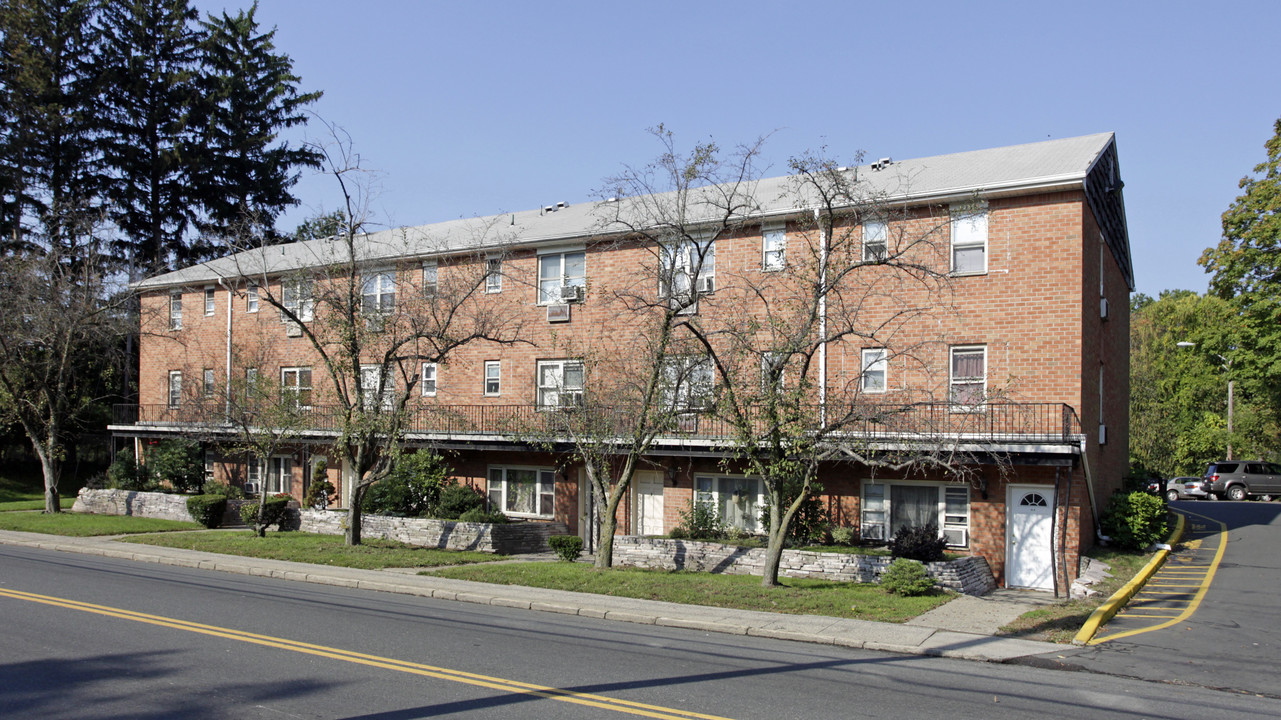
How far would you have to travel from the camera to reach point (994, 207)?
19719mm

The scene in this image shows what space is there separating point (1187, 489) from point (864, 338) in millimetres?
30126

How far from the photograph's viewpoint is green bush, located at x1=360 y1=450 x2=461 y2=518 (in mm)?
25547

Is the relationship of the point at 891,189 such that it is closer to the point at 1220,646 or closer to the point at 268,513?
the point at 1220,646

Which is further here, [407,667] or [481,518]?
[481,518]

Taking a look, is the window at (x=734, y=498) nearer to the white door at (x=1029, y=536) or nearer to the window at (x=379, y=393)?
the white door at (x=1029, y=536)

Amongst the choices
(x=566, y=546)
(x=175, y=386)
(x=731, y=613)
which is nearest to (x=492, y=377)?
(x=566, y=546)

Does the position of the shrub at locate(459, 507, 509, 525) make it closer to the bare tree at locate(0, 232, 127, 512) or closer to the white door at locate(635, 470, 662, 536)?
the white door at locate(635, 470, 662, 536)

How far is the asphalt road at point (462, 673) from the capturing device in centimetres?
792

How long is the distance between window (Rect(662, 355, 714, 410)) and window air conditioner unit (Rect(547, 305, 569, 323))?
778cm

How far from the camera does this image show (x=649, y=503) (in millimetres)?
24062

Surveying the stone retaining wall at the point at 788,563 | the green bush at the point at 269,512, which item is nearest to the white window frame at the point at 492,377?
the green bush at the point at 269,512

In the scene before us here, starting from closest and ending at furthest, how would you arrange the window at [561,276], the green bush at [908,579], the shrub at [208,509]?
the green bush at [908,579]
the window at [561,276]
the shrub at [208,509]

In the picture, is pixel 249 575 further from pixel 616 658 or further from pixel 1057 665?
pixel 1057 665

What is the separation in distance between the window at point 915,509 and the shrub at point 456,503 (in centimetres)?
1048
